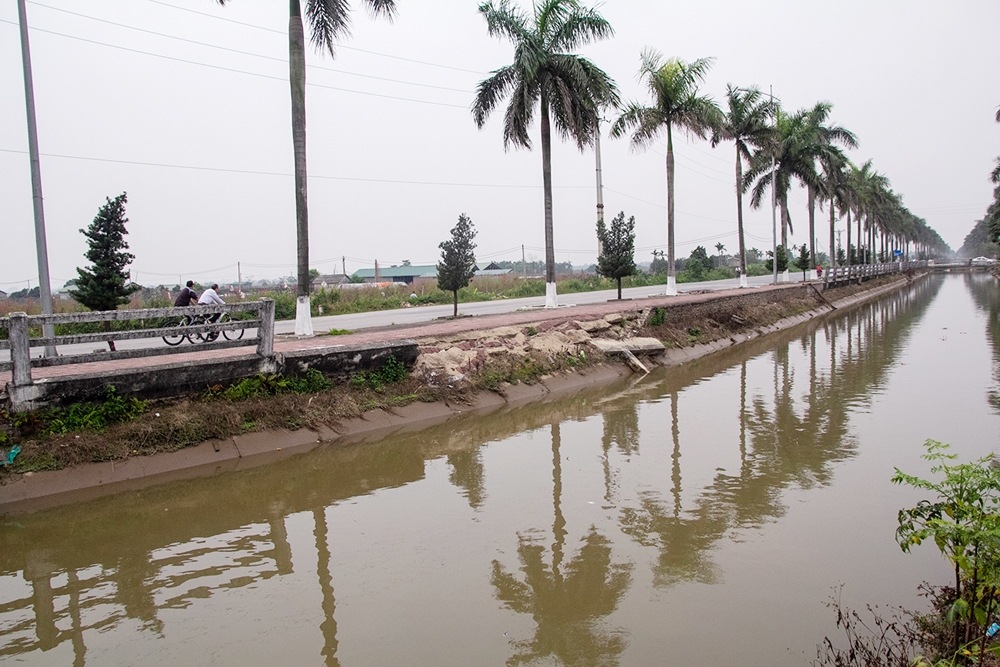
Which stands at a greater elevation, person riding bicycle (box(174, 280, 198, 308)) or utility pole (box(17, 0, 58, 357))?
utility pole (box(17, 0, 58, 357))

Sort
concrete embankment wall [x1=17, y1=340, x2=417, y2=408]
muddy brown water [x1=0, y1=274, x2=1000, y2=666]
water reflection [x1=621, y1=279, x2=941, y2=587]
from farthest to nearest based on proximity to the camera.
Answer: concrete embankment wall [x1=17, y1=340, x2=417, y2=408], water reflection [x1=621, y1=279, x2=941, y2=587], muddy brown water [x1=0, y1=274, x2=1000, y2=666]

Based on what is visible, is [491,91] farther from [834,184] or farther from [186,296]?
[834,184]

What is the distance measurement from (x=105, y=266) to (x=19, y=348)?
1025 cm

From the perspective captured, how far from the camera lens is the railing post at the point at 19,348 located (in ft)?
26.7

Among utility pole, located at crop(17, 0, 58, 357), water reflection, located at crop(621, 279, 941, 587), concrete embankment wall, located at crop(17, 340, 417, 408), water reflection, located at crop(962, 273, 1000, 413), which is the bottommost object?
water reflection, located at crop(621, 279, 941, 587)

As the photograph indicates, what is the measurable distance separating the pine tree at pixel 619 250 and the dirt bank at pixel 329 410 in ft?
16.9

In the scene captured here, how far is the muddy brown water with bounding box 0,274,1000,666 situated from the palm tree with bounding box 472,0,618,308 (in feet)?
44.6

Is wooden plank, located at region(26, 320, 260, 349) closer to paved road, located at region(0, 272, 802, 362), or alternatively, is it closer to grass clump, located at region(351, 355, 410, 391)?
paved road, located at region(0, 272, 802, 362)

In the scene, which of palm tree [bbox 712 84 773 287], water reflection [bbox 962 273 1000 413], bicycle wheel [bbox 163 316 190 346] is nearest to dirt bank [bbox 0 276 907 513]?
bicycle wheel [bbox 163 316 190 346]

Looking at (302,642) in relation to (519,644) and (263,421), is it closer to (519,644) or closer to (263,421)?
(519,644)

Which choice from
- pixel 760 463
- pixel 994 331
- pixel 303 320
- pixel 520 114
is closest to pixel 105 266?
pixel 303 320

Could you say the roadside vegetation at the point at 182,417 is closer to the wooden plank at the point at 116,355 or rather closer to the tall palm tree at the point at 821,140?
the wooden plank at the point at 116,355

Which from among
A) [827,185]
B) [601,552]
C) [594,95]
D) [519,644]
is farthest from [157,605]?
[827,185]

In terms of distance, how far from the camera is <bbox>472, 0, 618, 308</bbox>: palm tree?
2156 centimetres
